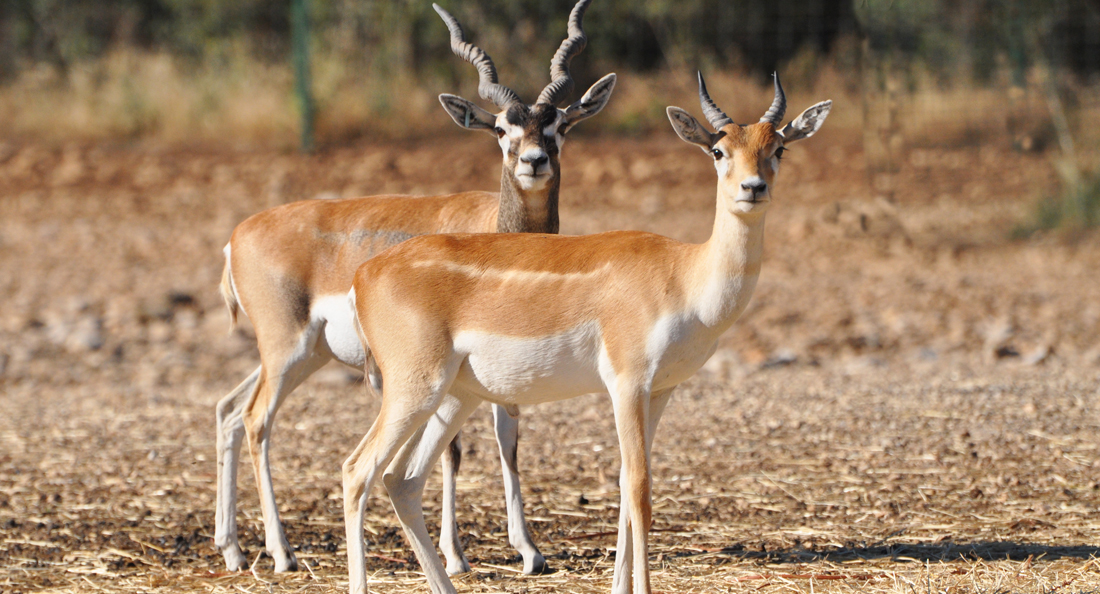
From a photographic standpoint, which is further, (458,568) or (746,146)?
(458,568)

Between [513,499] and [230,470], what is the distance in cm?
127

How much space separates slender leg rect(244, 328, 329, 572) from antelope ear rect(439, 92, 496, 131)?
1.11 m

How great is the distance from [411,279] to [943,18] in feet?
47.5

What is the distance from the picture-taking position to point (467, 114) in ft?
18.0

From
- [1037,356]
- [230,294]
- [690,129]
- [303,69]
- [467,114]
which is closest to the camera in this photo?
[690,129]

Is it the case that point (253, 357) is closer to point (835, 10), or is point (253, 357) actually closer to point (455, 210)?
point (455, 210)

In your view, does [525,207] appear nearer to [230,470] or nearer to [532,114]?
[532,114]

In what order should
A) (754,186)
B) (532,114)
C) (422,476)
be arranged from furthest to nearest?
(532,114) → (422,476) → (754,186)

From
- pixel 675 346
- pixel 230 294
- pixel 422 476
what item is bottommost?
pixel 422 476

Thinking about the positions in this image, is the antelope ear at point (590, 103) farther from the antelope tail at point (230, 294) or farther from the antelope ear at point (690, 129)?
the antelope tail at point (230, 294)

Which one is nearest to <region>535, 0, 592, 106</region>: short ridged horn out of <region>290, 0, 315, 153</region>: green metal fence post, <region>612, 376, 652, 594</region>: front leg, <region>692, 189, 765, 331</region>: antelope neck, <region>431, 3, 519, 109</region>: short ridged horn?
<region>431, 3, 519, 109</region>: short ridged horn

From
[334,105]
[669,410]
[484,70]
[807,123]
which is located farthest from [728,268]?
[334,105]

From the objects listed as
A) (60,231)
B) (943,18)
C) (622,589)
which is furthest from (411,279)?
(943,18)

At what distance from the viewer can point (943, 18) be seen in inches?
668
